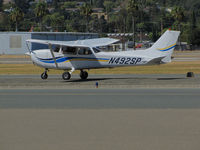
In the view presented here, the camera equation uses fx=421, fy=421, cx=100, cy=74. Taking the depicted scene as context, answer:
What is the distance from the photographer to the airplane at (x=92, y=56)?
24281mm

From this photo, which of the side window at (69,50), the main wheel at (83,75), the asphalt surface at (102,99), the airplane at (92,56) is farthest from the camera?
the main wheel at (83,75)

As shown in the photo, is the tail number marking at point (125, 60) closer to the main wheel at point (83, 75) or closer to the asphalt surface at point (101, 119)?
the main wheel at point (83, 75)

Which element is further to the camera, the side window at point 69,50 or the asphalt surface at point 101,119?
the side window at point 69,50

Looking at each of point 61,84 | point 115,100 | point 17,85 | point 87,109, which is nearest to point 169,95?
point 115,100

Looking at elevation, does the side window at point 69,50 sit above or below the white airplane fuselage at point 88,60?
above

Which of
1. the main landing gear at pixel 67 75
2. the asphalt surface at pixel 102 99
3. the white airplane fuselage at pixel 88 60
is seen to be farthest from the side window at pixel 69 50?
the asphalt surface at pixel 102 99

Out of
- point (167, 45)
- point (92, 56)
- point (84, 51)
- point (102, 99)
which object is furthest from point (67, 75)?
point (102, 99)

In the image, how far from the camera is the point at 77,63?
83.5ft

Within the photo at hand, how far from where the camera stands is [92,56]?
83.0ft

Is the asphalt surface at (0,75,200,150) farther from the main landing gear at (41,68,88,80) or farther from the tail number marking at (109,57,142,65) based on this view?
the main landing gear at (41,68,88,80)

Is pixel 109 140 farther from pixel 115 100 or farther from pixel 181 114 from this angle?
pixel 115 100

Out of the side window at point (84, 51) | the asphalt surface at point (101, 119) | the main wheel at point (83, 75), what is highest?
the side window at point (84, 51)

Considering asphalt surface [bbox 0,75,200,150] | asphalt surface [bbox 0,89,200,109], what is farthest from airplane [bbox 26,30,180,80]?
asphalt surface [bbox 0,89,200,109]

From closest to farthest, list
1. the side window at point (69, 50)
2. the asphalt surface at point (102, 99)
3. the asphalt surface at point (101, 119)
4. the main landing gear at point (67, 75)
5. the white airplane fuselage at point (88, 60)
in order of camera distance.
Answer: the asphalt surface at point (101, 119) < the asphalt surface at point (102, 99) < the white airplane fuselage at point (88, 60) < the main landing gear at point (67, 75) < the side window at point (69, 50)
